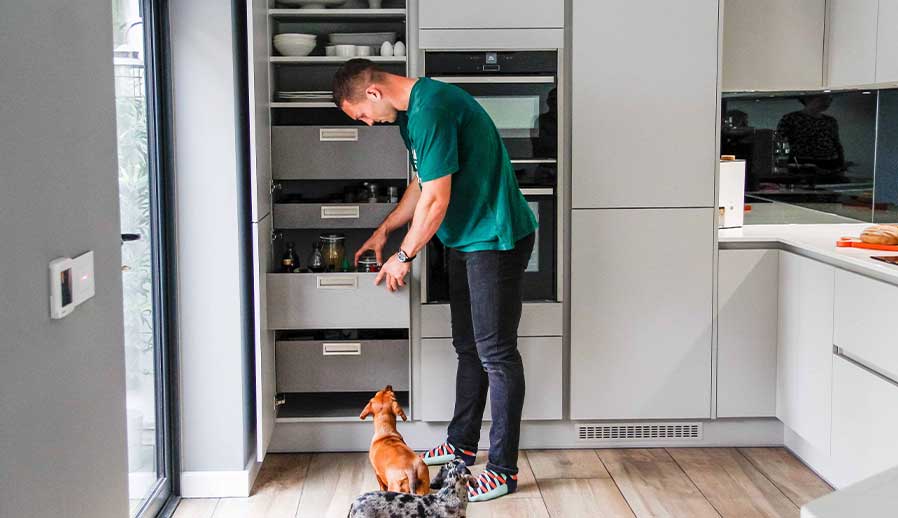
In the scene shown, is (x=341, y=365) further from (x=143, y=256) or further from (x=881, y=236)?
(x=881, y=236)

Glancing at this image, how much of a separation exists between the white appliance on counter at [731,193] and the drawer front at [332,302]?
133 centimetres

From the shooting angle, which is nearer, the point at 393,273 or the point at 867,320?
the point at 867,320

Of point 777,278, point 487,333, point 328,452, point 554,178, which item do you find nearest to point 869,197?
point 777,278

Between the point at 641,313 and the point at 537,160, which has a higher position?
the point at 537,160

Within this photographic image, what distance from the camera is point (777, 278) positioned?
3.75 m

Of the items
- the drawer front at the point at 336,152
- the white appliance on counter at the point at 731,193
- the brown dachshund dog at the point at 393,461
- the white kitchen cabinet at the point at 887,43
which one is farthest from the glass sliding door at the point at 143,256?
the white kitchen cabinet at the point at 887,43

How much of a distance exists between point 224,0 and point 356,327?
125 centimetres

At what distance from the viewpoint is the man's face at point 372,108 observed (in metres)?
3.21

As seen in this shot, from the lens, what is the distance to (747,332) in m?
3.78

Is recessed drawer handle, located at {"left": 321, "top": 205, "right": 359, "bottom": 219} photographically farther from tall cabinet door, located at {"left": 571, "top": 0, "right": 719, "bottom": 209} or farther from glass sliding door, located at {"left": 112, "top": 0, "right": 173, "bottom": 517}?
tall cabinet door, located at {"left": 571, "top": 0, "right": 719, "bottom": 209}

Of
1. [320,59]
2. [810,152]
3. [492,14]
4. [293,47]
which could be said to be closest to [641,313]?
[810,152]

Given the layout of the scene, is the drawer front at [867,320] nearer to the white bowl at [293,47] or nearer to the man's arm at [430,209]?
the man's arm at [430,209]

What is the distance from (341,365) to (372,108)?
105cm

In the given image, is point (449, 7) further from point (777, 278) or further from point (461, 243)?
point (777, 278)
